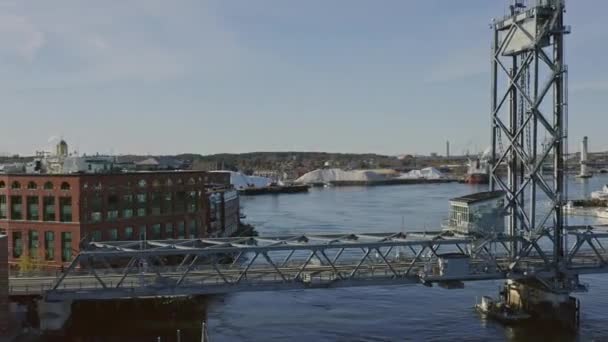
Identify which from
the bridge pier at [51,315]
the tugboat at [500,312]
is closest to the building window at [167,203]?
the bridge pier at [51,315]

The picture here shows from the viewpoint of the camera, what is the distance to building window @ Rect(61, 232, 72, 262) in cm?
4600

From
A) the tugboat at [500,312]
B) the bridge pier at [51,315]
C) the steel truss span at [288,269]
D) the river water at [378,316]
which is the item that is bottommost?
the river water at [378,316]

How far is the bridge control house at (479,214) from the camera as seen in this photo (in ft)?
125

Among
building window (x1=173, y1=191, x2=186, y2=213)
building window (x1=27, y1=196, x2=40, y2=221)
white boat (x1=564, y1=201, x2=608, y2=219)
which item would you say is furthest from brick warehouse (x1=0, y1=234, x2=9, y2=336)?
white boat (x1=564, y1=201, x2=608, y2=219)

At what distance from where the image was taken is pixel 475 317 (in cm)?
3969

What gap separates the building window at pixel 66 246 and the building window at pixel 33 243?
187cm

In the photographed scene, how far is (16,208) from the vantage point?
47406mm

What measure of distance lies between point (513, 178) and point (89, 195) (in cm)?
2726

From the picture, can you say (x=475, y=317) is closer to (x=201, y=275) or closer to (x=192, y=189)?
(x=201, y=275)

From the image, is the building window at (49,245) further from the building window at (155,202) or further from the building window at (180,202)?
the building window at (180,202)

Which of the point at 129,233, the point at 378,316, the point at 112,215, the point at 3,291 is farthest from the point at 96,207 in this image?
the point at 378,316

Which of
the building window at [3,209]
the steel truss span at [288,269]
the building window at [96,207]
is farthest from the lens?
the building window at [3,209]

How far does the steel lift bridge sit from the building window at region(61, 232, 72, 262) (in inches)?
258

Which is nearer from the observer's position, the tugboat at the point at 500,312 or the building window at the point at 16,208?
the tugboat at the point at 500,312
